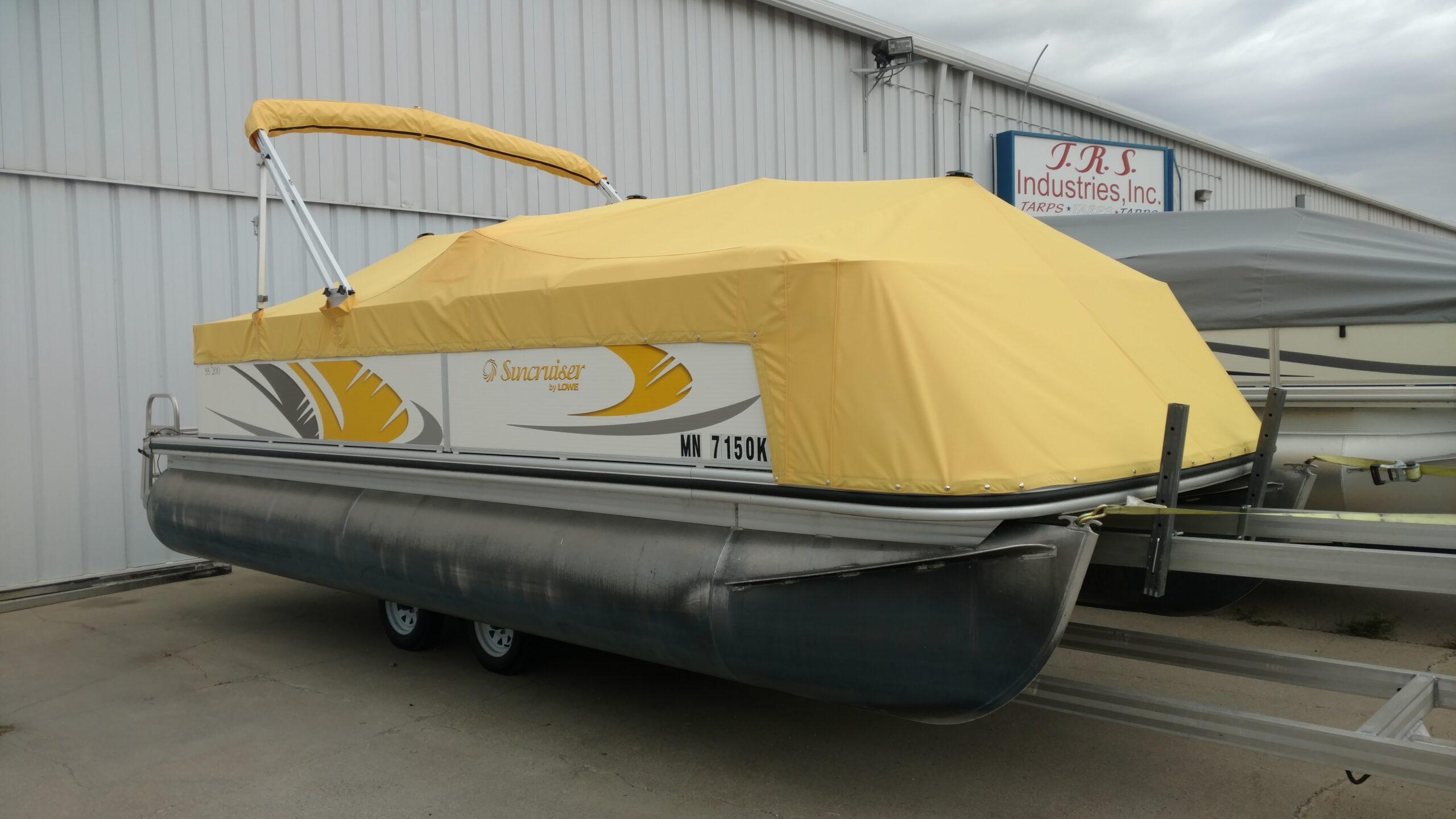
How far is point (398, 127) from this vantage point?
6613mm

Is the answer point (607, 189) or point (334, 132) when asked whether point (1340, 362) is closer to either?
point (607, 189)

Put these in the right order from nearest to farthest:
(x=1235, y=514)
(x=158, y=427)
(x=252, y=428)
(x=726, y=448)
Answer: (x=1235, y=514), (x=726, y=448), (x=252, y=428), (x=158, y=427)

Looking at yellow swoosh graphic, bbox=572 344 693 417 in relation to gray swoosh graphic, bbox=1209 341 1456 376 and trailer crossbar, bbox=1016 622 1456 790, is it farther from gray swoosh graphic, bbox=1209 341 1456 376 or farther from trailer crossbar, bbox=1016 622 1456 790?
gray swoosh graphic, bbox=1209 341 1456 376

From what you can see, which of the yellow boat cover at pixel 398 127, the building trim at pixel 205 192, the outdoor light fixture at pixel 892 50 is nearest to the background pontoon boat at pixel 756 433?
the yellow boat cover at pixel 398 127

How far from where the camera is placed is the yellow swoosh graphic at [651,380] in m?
3.96

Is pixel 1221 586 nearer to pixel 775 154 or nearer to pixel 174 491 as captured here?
pixel 174 491

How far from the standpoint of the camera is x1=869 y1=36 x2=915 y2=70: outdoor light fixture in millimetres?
12039

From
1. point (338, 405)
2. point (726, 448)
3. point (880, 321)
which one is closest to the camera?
point (880, 321)

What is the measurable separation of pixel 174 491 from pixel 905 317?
5.24 m

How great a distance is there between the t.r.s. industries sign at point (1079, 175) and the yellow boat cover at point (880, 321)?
9.45 metres

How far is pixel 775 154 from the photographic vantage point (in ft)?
38.2

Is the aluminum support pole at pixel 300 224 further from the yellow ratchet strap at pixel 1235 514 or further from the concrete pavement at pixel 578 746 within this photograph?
the yellow ratchet strap at pixel 1235 514

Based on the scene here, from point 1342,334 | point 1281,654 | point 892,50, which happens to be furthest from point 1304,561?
point 892,50

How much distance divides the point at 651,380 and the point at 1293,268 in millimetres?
4633
